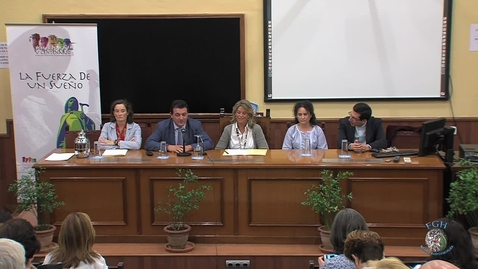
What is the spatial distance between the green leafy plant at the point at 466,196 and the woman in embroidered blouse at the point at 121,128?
114 inches

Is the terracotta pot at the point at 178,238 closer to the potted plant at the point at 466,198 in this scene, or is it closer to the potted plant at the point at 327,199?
the potted plant at the point at 327,199

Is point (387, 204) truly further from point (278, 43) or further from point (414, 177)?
point (278, 43)

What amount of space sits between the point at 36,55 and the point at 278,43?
2.64 meters

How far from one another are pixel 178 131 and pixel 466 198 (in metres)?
2.72

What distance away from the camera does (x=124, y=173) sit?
4727 millimetres

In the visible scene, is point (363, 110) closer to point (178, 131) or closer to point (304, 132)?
point (304, 132)

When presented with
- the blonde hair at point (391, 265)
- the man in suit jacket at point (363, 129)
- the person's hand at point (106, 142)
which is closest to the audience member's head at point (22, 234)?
the blonde hair at point (391, 265)

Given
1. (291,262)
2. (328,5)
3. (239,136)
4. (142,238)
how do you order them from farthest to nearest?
(328,5), (239,136), (142,238), (291,262)

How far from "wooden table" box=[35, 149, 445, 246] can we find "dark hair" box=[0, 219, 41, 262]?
74.2 inches

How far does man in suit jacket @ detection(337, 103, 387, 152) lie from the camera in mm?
5465

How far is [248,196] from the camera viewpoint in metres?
4.70

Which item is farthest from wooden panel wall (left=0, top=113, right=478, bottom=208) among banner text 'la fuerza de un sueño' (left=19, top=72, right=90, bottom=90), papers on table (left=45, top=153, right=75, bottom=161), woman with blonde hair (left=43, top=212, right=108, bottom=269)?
woman with blonde hair (left=43, top=212, right=108, bottom=269)

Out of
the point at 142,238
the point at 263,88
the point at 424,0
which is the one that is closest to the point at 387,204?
the point at 142,238

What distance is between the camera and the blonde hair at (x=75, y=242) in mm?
3029
